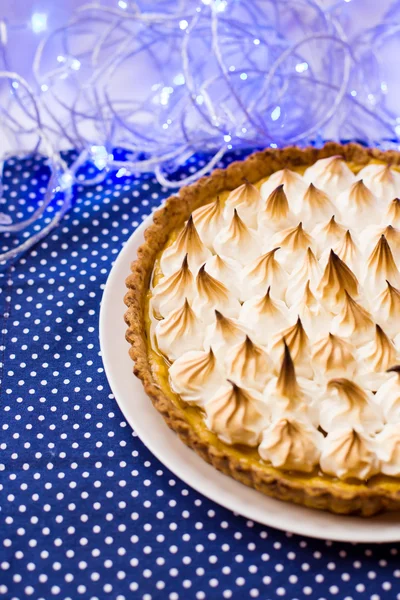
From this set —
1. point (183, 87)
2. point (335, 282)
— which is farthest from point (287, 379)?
point (183, 87)

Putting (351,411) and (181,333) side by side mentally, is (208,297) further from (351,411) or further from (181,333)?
(351,411)

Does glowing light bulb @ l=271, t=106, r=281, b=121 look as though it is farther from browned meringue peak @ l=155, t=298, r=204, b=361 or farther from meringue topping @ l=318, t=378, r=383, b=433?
meringue topping @ l=318, t=378, r=383, b=433

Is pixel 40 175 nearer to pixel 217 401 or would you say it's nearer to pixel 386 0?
pixel 217 401

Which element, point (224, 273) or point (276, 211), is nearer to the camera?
point (224, 273)

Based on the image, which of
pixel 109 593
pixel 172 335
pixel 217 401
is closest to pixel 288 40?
pixel 172 335

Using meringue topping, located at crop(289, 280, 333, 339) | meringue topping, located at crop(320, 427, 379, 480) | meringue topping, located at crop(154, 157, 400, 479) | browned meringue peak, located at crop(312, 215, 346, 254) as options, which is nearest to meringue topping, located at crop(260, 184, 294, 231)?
meringue topping, located at crop(154, 157, 400, 479)

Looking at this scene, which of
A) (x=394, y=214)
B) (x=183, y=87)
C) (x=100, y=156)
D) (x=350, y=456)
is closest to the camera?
(x=350, y=456)
